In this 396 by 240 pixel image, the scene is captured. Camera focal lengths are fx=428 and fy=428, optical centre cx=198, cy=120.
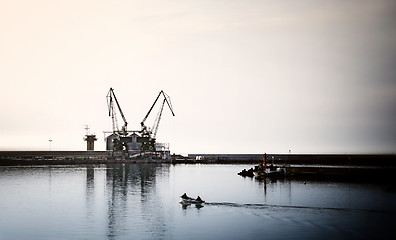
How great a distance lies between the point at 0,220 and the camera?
183ft

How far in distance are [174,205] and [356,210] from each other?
2859cm

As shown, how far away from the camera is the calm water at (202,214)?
156 ft

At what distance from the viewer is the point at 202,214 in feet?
198

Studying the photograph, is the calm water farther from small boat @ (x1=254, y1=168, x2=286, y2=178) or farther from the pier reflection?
small boat @ (x1=254, y1=168, x2=286, y2=178)

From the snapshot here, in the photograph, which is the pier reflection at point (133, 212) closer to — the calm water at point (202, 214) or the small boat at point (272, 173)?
the calm water at point (202, 214)

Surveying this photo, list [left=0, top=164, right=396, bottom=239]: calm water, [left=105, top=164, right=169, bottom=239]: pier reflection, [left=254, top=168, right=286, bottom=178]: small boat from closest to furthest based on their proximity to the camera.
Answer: [left=0, top=164, right=396, bottom=239]: calm water
[left=105, top=164, right=169, bottom=239]: pier reflection
[left=254, top=168, right=286, bottom=178]: small boat

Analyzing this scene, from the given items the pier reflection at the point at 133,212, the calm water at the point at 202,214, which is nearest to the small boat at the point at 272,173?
the calm water at the point at 202,214

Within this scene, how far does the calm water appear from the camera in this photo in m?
47.4

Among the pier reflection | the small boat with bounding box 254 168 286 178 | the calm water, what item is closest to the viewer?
the calm water

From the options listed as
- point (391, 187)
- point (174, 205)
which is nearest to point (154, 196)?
point (174, 205)

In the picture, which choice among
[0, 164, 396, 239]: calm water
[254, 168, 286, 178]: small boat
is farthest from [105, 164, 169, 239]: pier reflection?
[254, 168, 286, 178]: small boat

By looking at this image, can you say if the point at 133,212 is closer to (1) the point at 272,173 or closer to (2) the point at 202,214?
(2) the point at 202,214

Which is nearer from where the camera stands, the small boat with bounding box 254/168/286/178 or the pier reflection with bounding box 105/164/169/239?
the pier reflection with bounding box 105/164/169/239

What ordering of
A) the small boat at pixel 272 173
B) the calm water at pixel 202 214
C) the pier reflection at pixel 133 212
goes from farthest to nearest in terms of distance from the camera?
the small boat at pixel 272 173, the pier reflection at pixel 133 212, the calm water at pixel 202 214
